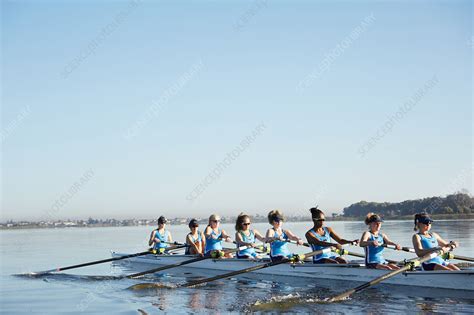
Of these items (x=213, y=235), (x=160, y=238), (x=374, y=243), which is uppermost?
(x=374, y=243)

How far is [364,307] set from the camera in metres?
11.0

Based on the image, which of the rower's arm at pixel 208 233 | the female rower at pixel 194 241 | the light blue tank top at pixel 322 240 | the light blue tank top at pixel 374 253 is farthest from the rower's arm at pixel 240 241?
the light blue tank top at pixel 374 253

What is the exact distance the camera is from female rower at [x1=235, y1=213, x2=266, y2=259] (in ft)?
54.7

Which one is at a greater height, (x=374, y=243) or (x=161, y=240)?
(x=374, y=243)

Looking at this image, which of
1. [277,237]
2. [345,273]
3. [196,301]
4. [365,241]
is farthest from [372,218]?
[196,301]

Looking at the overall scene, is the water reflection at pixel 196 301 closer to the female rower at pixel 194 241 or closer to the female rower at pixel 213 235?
the female rower at pixel 213 235

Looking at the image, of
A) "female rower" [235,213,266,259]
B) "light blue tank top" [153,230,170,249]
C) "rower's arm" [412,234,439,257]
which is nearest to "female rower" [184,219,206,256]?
"light blue tank top" [153,230,170,249]

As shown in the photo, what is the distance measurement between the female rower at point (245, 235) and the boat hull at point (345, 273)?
45 centimetres

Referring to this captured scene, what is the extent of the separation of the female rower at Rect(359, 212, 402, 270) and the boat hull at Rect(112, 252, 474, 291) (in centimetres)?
25

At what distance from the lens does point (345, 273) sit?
13883mm

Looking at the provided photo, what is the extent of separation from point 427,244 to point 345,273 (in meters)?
2.46

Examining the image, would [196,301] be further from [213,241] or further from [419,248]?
[213,241]

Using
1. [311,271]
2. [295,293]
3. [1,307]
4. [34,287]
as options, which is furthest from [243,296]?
[34,287]

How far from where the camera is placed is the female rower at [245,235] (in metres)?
16.7
